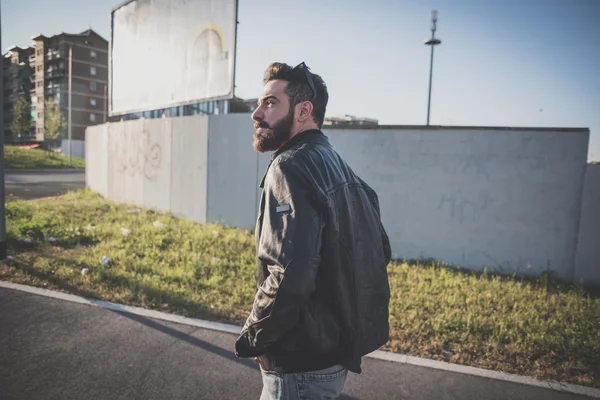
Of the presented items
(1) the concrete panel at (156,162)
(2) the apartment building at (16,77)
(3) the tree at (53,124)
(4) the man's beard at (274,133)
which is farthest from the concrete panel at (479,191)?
(2) the apartment building at (16,77)

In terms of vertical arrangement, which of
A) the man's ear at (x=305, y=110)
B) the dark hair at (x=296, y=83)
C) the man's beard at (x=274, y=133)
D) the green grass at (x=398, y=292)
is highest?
the dark hair at (x=296, y=83)

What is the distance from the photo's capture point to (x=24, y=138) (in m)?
59.8

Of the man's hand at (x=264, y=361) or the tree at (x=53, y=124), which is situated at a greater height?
the tree at (x=53, y=124)

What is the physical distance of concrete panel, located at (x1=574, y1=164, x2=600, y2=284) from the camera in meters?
6.25

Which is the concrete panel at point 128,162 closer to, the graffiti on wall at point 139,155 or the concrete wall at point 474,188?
the graffiti on wall at point 139,155

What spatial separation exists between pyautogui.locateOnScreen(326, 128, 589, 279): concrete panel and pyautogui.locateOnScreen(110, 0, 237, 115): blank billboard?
423 centimetres

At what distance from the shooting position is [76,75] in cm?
5397

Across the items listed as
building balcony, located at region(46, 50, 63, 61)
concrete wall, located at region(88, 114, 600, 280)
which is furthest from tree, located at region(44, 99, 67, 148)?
concrete wall, located at region(88, 114, 600, 280)

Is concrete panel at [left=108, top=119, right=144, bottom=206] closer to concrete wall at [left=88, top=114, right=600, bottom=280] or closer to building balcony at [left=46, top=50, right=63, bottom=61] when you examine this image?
concrete wall at [left=88, top=114, right=600, bottom=280]

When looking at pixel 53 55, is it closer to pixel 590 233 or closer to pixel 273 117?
pixel 590 233

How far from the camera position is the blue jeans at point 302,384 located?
145cm

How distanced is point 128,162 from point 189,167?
362cm

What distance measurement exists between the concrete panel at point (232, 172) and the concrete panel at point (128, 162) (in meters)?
2.97

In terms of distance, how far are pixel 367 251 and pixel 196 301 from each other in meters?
3.51
